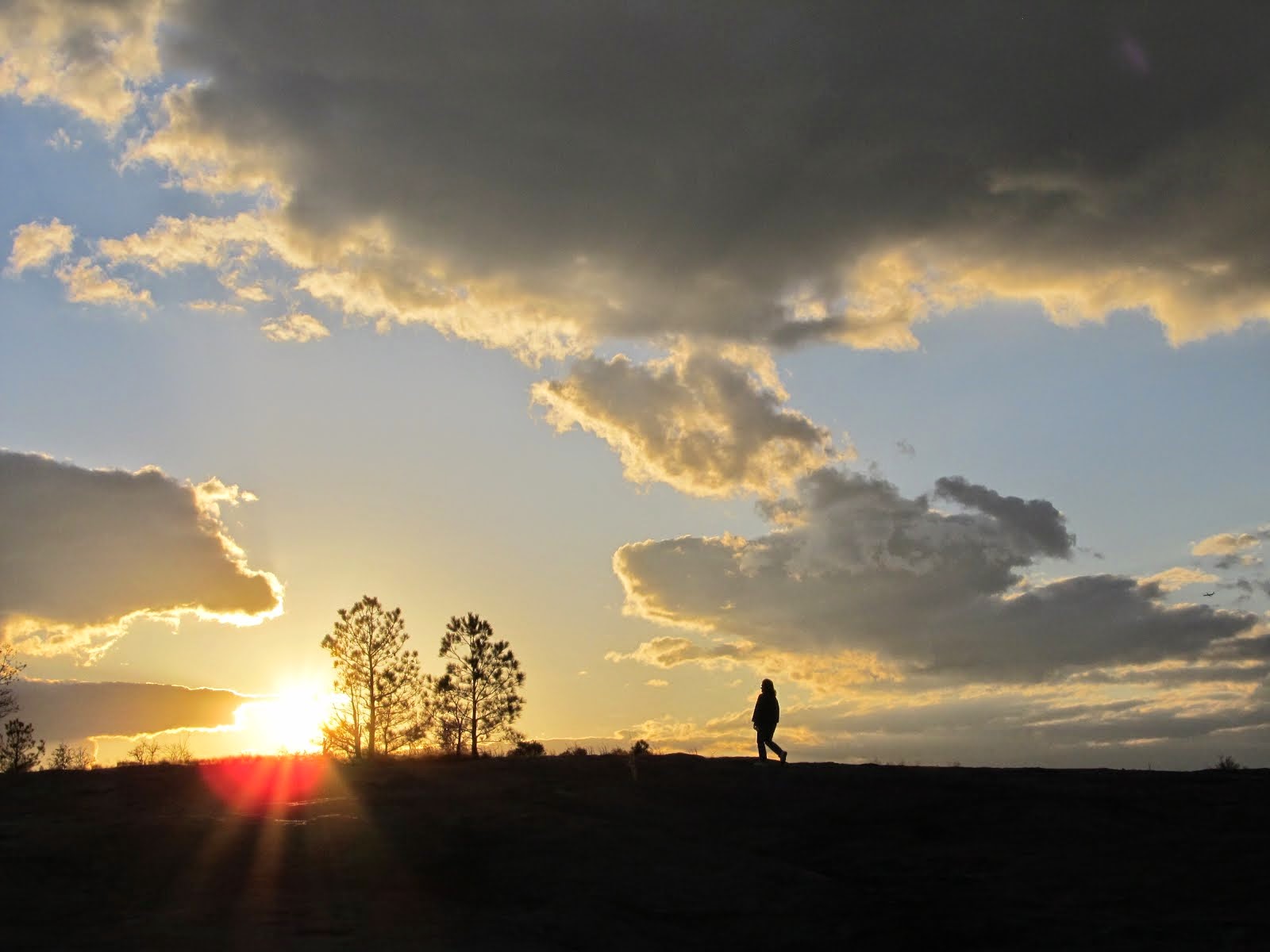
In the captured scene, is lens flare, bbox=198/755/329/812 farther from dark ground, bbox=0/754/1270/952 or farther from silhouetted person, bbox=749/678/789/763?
silhouetted person, bbox=749/678/789/763

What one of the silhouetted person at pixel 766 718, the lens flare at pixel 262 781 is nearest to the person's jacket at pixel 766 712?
the silhouetted person at pixel 766 718

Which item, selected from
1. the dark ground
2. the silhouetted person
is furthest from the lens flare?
the silhouetted person

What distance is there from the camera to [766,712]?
89.6ft

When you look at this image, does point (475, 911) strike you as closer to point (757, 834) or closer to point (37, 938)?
point (37, 938)

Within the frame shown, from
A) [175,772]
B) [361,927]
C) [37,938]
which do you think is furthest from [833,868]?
[175,772]

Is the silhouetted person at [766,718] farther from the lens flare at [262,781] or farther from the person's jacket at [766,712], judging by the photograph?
the lens flare at [262,781]

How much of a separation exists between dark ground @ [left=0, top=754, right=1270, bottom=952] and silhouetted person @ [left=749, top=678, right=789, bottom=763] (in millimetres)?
2624

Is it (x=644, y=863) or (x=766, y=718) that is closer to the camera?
(x=644, y=863)

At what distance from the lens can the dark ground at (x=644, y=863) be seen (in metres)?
14.2

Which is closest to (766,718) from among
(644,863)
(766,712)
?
(766,712)

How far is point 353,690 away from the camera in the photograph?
57.7m

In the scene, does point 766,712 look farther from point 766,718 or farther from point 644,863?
point 644,863

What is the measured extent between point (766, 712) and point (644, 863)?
400 inches

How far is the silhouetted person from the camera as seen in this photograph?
2711 cm
